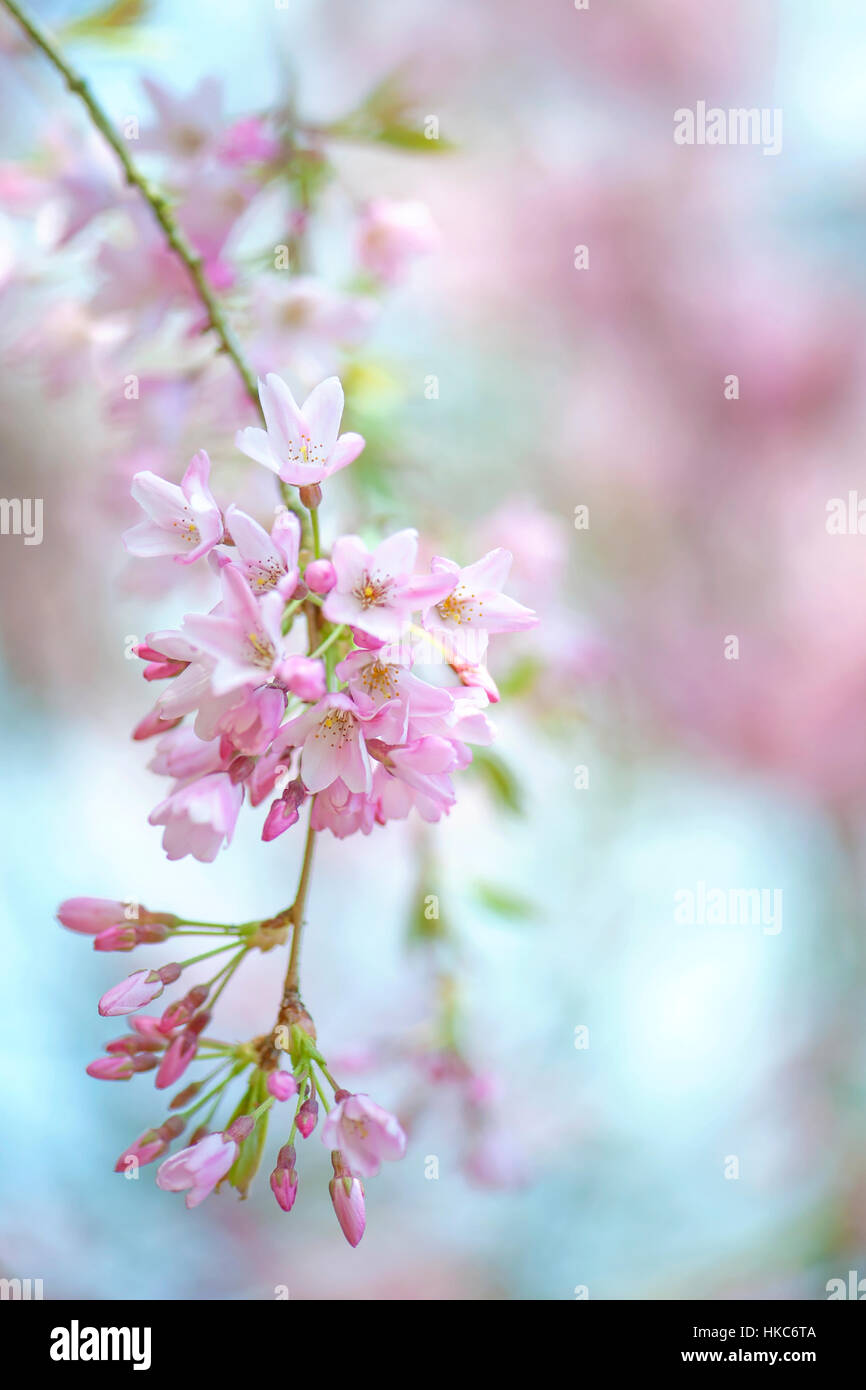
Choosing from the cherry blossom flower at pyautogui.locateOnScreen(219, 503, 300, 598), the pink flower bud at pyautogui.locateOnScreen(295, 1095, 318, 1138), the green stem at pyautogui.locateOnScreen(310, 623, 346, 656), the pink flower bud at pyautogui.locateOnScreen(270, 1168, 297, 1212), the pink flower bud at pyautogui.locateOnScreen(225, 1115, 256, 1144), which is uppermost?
the cherry blossom flower at pyautogui.locateOnScreen(219, 503, 300, 598)

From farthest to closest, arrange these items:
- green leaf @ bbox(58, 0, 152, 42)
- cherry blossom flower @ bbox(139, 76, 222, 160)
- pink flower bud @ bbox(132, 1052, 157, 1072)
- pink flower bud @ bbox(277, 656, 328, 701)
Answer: green leaf @ bbox(58, 0, 152, 42), cherry blossom flower @ bbox(139, 76, 222, 160), pink flower bud @ bbox(132, 1052, 157, 1072), pink flower bud @ bbox(277, 656, 328, 701)

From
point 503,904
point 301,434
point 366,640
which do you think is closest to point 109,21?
point 301,434

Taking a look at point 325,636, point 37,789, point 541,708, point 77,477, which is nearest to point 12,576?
point 77,477

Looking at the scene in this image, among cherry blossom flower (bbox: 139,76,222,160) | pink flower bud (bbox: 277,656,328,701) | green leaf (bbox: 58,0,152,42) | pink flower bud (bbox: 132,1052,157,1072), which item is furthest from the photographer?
green leaf (bbox: 58,0,152,42)

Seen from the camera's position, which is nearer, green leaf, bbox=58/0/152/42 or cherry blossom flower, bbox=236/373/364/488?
cherry blossom flower, bbox=236/373/364/488

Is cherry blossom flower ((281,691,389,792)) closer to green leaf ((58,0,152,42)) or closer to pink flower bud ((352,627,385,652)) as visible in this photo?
pink flower bud ((352,627,385,652))

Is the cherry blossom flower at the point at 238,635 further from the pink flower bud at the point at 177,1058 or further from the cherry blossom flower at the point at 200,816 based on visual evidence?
the pink flower bud at the point at 177,1058

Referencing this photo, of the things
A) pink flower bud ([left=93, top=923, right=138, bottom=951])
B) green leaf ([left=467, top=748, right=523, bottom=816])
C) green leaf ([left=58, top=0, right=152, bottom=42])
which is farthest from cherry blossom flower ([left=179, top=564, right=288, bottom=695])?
green leaf ([left=58, top=0, right=152, bottom=42])
